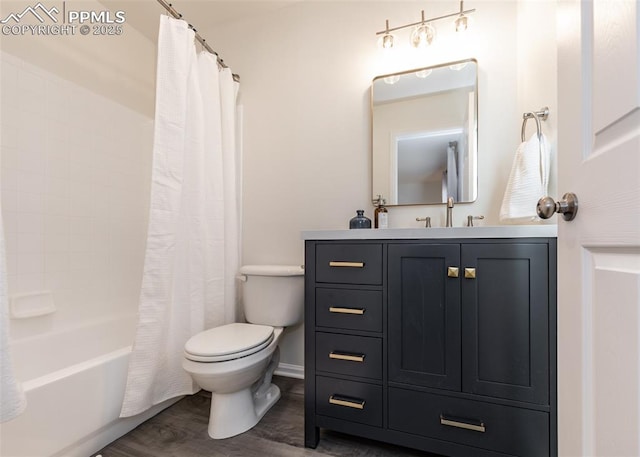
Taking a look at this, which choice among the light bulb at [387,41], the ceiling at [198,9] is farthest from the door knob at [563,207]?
the ceiling at [198,9]

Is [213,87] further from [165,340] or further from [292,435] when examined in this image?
[292,435]

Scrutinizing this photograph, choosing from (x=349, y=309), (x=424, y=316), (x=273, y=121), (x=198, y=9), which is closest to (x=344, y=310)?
(x=349, y=309)

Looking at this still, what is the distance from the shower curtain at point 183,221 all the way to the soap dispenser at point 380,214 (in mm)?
942

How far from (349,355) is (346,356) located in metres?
0.01

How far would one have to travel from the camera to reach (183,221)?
1.65 metres

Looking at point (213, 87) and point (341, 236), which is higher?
point (213, 87)

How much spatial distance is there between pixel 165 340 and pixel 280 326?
2.02 feet

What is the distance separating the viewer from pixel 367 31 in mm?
1861

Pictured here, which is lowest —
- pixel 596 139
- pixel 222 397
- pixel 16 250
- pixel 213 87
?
pixel 222 397

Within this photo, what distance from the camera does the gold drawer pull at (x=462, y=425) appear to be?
3.52ft

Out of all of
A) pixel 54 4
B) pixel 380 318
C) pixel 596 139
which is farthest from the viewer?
pixel 54 4

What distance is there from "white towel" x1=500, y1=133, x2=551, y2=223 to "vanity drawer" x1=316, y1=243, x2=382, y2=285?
659 millimetres

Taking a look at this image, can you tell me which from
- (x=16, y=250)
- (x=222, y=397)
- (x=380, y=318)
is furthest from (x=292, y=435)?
(x=16, y=250)

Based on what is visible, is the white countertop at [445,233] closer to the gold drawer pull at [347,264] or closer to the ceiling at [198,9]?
the gold drawer pull at [347,264]
